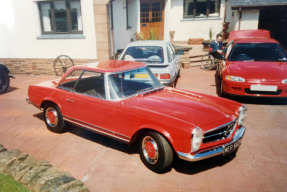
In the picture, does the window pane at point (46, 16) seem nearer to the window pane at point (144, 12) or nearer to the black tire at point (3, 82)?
the black tire at point (3, 82)

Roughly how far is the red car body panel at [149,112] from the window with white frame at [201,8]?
13225 mm

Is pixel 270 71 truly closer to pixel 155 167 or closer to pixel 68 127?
pixel 155 167

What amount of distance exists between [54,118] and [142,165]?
92.0 inches

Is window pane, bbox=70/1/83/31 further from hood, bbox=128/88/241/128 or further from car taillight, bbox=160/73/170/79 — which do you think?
hood, bbox=128/88/241/128

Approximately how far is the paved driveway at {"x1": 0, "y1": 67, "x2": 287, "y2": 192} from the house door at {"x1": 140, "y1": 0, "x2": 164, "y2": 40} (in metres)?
12.1

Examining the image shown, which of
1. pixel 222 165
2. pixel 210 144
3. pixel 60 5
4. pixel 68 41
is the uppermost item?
pixel 60 5

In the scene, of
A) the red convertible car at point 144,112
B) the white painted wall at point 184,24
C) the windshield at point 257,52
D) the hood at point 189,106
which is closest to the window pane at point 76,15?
the red convertible car at point 144,112

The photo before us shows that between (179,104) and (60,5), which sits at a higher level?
(60,5)

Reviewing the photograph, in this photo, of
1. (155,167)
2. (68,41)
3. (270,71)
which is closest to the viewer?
(155,167)

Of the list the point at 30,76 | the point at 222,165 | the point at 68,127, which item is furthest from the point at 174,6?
the point at 222,165

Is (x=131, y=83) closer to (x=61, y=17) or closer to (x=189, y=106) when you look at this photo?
(x=189, y=106)

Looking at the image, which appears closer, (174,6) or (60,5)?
(60,5)

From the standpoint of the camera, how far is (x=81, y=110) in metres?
4.65

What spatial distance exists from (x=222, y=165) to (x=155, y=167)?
1.19 meters
